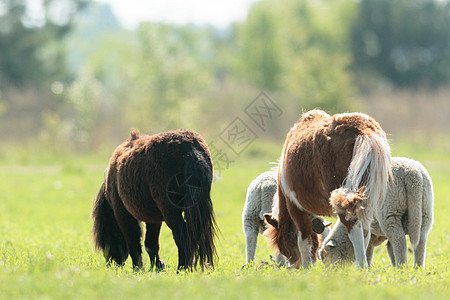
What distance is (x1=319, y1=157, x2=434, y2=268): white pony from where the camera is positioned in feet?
24.2

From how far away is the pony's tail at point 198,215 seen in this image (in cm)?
666

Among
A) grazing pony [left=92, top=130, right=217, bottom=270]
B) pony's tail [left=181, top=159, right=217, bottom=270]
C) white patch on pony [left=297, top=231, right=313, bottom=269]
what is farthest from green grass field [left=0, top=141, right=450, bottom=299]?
grazing pony [left=92, top=130, right=217, bottom=270]

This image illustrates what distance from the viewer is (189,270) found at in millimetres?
6605

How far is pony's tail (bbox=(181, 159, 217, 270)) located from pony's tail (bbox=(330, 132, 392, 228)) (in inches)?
65.1

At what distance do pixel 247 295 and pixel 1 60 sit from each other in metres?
40.0

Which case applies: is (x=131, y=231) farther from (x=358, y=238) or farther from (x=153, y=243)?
(x=358, y=238)

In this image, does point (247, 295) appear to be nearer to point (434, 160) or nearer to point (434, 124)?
point (434, 160)

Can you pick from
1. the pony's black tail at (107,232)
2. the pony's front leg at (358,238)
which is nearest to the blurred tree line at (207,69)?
the pony's black tail at (107,232)

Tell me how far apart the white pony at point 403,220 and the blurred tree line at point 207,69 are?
20979 millimetres

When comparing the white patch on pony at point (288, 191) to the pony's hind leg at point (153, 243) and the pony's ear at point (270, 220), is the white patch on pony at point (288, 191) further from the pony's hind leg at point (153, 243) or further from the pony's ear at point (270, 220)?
the pony's hind leg at point (153, 243)

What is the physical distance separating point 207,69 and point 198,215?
4443 cm

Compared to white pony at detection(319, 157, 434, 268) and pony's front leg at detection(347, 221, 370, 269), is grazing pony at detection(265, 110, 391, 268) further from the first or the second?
white pony at detection(319, 157, 434, 268)

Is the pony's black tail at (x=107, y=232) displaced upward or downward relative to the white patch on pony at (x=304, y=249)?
upward

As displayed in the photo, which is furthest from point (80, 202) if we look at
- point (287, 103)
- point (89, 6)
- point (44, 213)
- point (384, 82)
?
point (384, 82)
